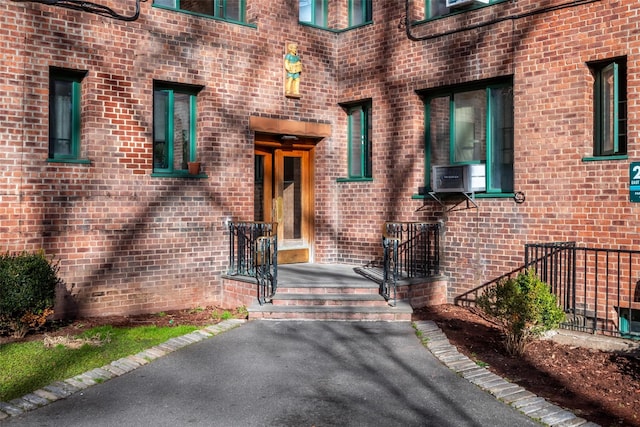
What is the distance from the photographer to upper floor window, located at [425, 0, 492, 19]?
980 cm

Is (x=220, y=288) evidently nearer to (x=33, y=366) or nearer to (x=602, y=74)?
(x=33, y=366)

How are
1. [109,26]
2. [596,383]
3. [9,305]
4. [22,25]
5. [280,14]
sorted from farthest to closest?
[280,14] → [109,26] → [22,25] → [9,305] → [596,383]

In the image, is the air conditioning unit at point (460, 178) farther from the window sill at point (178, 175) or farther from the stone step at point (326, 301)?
the window sill at point (178, 175)

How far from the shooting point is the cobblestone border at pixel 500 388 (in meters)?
4.82

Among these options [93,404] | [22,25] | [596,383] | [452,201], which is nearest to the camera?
[93,404]

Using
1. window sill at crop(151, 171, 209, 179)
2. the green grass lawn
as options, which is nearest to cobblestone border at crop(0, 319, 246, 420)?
the green grass lawn

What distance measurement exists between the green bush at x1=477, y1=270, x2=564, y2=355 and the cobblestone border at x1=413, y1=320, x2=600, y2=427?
0.67 metres

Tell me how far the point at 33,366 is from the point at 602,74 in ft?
26.2

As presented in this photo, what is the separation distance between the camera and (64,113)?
29.8 ft

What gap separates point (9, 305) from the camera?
7.23 m

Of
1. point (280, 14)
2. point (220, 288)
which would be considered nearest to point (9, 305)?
point (220, 288)

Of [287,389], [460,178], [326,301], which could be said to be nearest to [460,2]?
[460,178]

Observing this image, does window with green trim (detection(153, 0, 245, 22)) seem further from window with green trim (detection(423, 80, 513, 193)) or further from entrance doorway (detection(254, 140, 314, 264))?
window with green trim (detection(423, 80, 513, 193))

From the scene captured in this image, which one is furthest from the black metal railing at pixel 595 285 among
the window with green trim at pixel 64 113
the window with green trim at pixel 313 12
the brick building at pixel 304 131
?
the window with green trim at pixel 64 113
